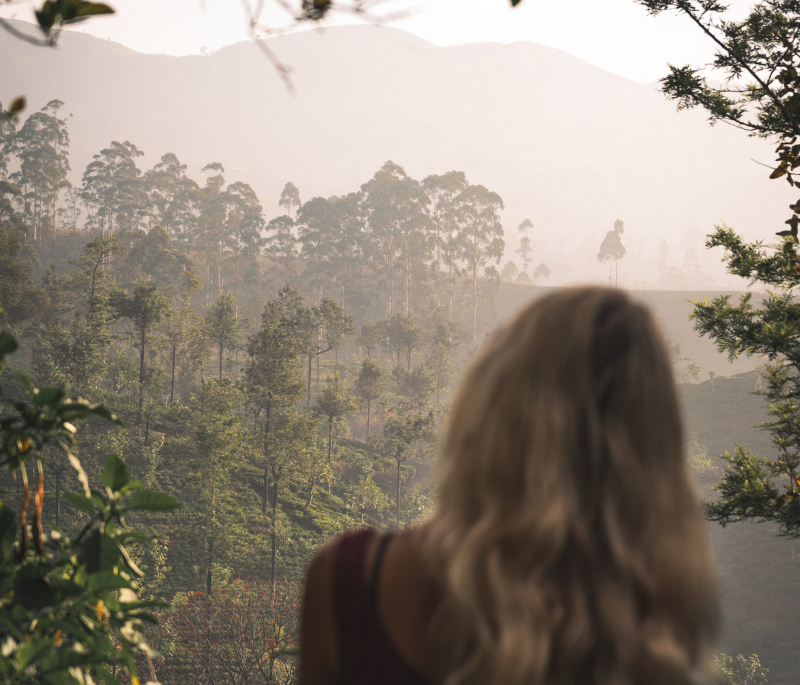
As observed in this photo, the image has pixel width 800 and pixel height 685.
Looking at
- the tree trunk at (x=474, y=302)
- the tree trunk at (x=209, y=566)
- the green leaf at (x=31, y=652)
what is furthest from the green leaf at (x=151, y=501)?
the tree trunk at (x=474, y=302)

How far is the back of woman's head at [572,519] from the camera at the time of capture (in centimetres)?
64

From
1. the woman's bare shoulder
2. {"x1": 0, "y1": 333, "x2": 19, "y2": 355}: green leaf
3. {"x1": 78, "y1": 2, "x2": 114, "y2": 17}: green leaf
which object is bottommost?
the woman's bare shoulder

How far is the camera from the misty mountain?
11925 cm

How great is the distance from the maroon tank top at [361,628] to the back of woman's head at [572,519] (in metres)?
0.07

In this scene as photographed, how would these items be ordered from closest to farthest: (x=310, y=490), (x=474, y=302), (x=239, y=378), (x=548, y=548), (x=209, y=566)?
(x=548, y=548)
(x=209, y=566)
(x=310, y=490)
(x=239, y=378)
(x=474, y=302)

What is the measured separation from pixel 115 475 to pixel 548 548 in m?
0.83

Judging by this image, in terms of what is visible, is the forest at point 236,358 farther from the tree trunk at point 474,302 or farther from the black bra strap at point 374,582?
the black bra strap at point 374,582

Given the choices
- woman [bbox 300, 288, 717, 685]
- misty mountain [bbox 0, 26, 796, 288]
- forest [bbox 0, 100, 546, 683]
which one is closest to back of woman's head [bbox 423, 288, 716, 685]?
woman [bbox 300, 288, 717, 685]

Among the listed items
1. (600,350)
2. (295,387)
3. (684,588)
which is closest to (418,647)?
(684,588)

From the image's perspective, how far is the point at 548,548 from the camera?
64 cm

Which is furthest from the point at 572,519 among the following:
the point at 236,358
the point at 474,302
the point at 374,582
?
the point at 474,302

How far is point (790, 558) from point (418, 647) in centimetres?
3024

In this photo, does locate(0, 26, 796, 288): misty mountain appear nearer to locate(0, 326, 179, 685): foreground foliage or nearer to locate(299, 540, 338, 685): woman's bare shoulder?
locate(0, 326, 179, 685): foreground foliage

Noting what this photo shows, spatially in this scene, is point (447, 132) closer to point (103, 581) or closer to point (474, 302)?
point (474, 302)
